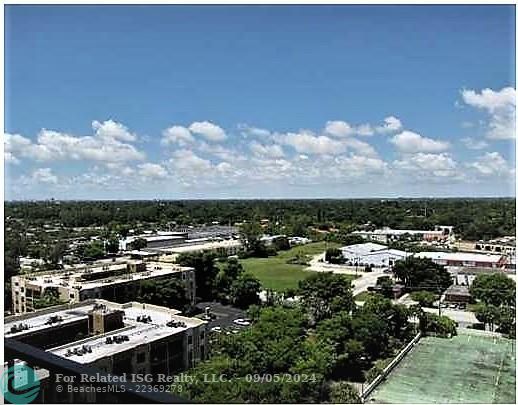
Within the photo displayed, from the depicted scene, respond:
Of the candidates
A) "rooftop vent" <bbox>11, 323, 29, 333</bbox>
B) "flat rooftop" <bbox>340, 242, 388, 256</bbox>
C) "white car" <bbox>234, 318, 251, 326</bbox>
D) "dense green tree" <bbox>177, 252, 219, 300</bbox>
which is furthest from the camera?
"flat rooftop" <bbox>340, 242, 388, 256</bbox>

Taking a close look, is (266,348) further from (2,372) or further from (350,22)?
(2,372)

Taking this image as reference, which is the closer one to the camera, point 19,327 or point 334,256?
point 19,327

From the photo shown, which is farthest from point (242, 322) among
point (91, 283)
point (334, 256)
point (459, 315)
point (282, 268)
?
point (334, 256)

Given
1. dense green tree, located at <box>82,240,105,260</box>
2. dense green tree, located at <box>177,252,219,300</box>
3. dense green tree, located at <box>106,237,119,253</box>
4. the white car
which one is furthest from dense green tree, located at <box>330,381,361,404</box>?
dense green tree, located at <box>106,237,119,253</box>

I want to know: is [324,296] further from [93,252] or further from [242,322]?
[93,252]

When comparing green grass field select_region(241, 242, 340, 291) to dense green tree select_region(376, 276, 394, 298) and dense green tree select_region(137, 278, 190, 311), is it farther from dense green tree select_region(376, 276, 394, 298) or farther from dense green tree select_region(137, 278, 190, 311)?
dense green tree select_region(137, 278, 190, 311)

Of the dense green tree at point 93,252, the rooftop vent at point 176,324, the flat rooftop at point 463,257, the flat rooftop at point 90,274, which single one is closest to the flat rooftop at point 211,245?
the dense green tree at point 93,252

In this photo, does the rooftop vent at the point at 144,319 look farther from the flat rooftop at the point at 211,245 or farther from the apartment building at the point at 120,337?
the flat rooftop at the point at 211,245
